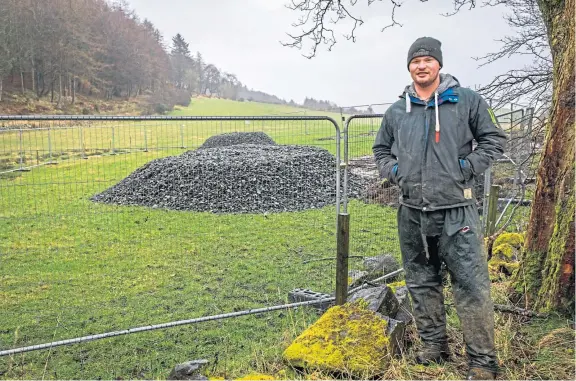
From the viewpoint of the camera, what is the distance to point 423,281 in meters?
3.20

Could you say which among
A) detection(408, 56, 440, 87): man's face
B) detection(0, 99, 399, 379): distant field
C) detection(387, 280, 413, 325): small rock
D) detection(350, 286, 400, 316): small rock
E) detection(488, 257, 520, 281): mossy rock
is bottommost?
detection(0, 99, 399, 379): distant field

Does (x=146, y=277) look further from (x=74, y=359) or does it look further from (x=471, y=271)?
(x=471, y=271)

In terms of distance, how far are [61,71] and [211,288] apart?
43.2 m

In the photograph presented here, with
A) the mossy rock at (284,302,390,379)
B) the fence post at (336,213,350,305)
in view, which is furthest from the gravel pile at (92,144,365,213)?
the mossy rock at (284,302,390,379)

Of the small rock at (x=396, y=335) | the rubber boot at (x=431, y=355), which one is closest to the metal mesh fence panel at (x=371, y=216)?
the small rock at (x=396, y=335)

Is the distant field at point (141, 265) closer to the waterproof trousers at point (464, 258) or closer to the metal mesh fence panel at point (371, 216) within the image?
the metal mesh fence panel at point (371, 216)

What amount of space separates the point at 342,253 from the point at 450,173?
1.59 m

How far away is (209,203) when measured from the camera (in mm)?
7852

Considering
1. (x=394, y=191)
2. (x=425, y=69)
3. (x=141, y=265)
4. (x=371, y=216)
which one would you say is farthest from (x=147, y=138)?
(x=425, y=69)

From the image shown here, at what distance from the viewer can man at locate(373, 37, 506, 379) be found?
2887 millimetres

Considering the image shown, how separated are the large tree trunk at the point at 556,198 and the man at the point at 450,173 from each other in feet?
3.28

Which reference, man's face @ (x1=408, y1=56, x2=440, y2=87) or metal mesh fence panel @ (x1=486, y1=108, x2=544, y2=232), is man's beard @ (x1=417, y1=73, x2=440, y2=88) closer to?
man's face @ (x1=408, y1=56, x2=440, y2=87)

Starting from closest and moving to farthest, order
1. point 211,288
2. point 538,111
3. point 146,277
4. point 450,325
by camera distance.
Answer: point 450,325 < point 538,111 < point 211,288 < point 146,277

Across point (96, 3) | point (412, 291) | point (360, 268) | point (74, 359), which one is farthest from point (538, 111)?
point (96, 3)
